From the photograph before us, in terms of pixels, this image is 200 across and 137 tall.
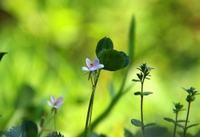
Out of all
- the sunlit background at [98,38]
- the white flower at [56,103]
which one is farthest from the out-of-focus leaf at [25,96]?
the sunlit background at [98,38]

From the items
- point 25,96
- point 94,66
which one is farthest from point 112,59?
point 25,96

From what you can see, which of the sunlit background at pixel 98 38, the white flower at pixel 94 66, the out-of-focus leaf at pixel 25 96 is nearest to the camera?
the white flower at pixel 94 66

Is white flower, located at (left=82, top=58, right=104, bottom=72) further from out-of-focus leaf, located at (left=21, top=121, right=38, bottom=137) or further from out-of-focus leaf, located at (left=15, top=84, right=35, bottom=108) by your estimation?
out-of-focus leaf, located at (left=15, top=84, right=35, bottom=108)

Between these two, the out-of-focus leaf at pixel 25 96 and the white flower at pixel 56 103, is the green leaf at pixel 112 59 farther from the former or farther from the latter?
the out-of-focus leaf at pixel 25 96

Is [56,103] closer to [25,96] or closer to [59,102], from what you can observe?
[59,102]

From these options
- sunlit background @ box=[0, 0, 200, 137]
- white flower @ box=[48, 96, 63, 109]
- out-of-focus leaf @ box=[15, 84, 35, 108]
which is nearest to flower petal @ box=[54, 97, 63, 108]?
white flower @ box=[48, 96, 63, 109]

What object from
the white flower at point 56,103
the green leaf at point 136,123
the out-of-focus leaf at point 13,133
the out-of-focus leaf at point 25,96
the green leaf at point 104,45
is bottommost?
the out-of-focus leaf at point 13,133

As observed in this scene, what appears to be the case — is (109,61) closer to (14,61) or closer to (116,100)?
(116,100)

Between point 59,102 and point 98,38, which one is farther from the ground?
point 98,38

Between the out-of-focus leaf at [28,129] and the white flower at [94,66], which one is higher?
the white flower at [94,66]

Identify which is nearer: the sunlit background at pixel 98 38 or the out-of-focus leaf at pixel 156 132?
the out-of-focus leaf at pixel 156 132
